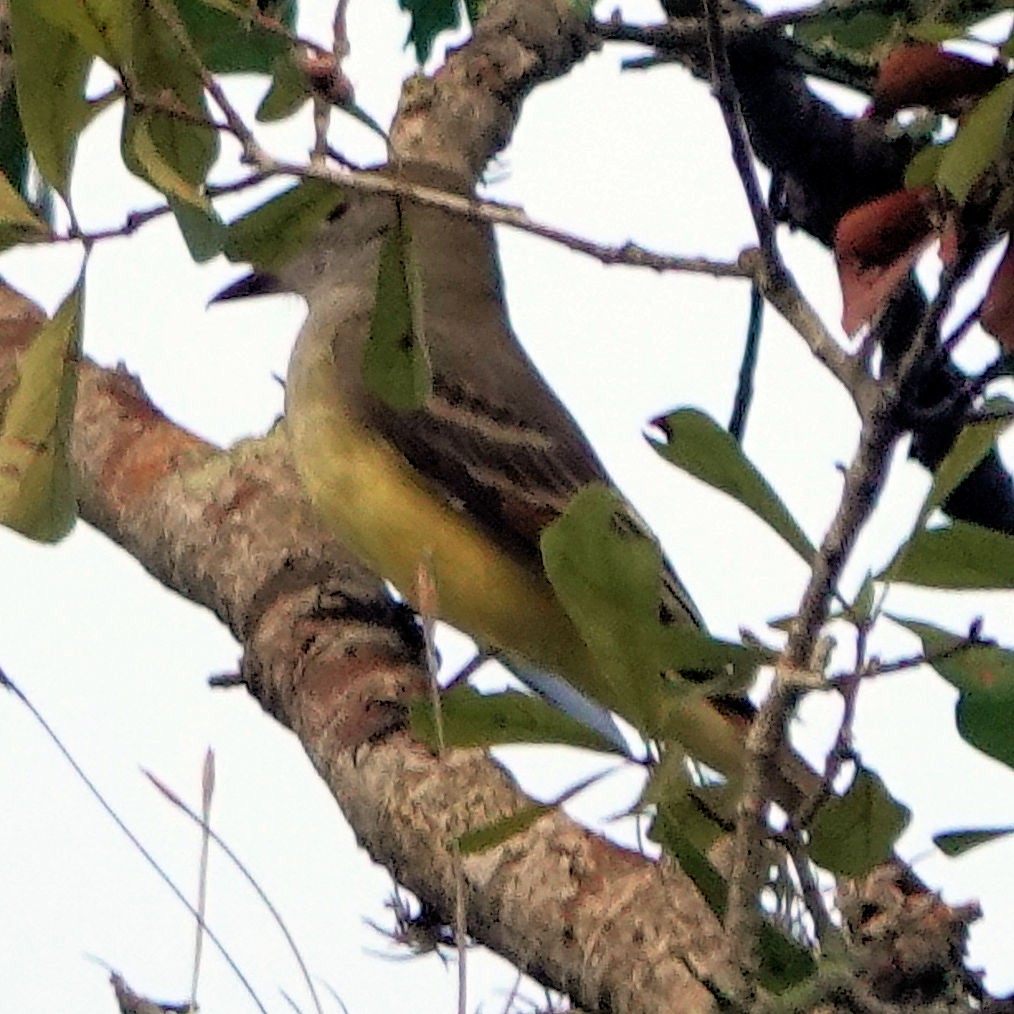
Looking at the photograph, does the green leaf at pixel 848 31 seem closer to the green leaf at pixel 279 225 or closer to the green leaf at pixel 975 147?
the green leaf at pixel 279 225

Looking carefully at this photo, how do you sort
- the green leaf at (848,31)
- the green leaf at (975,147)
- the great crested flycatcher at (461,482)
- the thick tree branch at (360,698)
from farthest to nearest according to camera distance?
the great crested flycatcher at (461,482) → the green leaf at (848,31) → the thick tree branch at (360,698) → the green leaf at (975,147)

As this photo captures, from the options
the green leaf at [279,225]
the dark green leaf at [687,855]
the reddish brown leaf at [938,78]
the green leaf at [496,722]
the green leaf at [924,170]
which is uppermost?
the green leaf at [279,225]

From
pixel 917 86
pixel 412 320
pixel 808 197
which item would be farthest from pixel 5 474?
pixel 808 197

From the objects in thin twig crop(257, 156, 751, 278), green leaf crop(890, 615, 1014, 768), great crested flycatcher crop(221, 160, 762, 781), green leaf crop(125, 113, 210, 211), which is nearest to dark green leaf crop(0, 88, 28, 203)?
great crested flycatcher crop(221, 160, 762, 781)

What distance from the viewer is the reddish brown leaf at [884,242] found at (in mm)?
1332

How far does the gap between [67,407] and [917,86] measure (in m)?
0.93

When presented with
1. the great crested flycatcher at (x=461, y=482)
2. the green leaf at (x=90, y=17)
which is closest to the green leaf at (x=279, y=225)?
the green leaf at (x=90, y=17)

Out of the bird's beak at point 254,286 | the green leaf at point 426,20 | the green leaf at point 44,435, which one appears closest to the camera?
the green leaf at point 44,435

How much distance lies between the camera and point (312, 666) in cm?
275

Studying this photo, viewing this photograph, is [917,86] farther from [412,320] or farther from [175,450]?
[175,450]

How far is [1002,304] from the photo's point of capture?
130 centimetres

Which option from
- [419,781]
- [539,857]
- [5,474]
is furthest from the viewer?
[419,781]

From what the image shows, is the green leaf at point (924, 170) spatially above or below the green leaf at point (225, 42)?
below

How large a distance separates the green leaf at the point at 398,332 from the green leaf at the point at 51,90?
32cm
